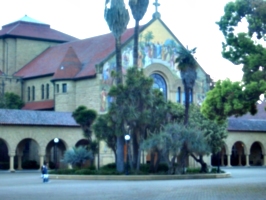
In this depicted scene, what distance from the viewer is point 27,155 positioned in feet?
217

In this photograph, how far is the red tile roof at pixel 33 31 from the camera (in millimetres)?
80613

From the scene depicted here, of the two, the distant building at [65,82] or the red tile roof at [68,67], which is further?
the red tile roof at [68,67]

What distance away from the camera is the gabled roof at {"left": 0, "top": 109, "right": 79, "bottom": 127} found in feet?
189

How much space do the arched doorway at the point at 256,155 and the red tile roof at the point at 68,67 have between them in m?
23.0

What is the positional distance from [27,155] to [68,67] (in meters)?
9.82

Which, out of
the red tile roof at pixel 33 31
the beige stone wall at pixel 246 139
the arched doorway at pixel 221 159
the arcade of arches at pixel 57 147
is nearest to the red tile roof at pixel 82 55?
the red tile roof at pixel 33 31

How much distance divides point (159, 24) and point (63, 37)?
19538 mm

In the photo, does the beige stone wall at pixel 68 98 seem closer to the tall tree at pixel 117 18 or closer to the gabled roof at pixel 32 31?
the gabled roof at pixel 32 31

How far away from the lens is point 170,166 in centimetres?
4397

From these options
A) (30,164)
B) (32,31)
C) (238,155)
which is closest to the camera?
(30,164)

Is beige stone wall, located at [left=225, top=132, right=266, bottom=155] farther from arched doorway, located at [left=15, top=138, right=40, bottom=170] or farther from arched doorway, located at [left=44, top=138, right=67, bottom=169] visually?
arched doorway, located at [left=15, top=138, right=40, bottom=170]

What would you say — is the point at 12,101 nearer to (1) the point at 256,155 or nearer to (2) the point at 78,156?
(2) the point at 78,156

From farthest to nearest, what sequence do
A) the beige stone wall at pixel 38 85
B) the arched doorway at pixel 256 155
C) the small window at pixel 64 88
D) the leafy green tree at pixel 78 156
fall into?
the arched doorway at pixel 256 155 → the beige stone wall at pixel 38 85 → the small window at pixel 64 88 → the leafy green tree at pixel 78 156

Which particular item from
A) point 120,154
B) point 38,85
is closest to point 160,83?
point 38,85
